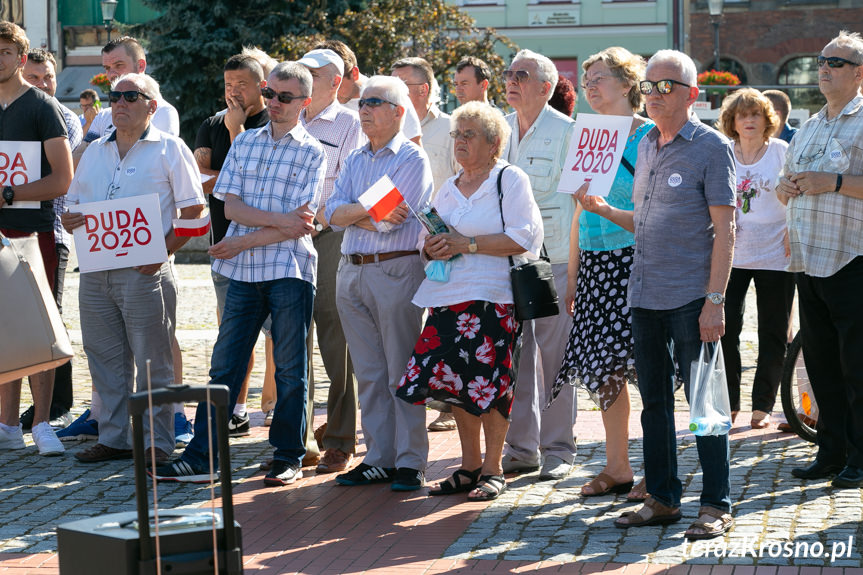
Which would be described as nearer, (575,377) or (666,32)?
(575,377)

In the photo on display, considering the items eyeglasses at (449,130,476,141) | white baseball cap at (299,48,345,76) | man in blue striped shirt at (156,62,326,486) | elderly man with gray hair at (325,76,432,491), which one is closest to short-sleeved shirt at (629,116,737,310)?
eyeglasses at (449,130,476,141)

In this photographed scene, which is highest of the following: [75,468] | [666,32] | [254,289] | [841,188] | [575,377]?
[666,32]

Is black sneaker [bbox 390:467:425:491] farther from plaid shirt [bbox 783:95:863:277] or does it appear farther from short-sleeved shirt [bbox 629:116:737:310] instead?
plaid shirt [bbox 783:95:863:277]

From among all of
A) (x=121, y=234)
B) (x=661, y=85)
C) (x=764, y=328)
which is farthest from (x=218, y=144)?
(x=764, y=328)

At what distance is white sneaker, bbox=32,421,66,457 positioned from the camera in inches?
313

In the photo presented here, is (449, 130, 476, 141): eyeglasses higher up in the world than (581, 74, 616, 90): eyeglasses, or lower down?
lower down

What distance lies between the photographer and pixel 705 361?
572 centimetres

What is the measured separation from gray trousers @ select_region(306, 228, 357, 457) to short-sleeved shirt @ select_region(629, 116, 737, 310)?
233 cm

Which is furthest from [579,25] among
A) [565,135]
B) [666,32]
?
[565,135]

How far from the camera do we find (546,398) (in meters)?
7.26

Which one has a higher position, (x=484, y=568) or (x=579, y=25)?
(x=579, y=25)

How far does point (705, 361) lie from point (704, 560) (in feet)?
2.86

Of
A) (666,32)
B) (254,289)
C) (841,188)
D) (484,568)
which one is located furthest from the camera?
(666,32)

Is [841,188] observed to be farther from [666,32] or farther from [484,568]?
[666,32]
